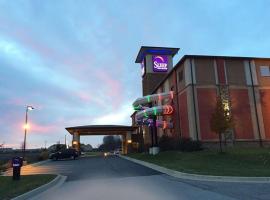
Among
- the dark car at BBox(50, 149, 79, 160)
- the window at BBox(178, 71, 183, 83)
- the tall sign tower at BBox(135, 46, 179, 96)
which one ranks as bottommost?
the dark car at BBox(50, 149, 79, 160)

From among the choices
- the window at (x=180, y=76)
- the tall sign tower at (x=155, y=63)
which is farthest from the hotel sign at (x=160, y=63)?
the window at (x=180, y=76)

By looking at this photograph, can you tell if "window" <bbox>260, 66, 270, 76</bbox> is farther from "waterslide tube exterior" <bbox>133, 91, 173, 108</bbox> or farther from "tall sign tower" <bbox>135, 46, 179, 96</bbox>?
"tall sign tower" <bbox>135, 46, 179, 96</bbox>

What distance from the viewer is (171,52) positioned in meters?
66.8

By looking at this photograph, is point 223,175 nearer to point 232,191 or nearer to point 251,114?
point 232,191

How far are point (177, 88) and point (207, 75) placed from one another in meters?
5.57

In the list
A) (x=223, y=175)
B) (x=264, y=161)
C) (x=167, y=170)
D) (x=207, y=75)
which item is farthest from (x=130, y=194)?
(x=207, y=75)

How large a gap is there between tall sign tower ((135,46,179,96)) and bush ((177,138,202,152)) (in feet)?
100.0

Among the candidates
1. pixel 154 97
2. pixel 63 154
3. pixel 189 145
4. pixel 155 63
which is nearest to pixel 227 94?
pixel 189 145

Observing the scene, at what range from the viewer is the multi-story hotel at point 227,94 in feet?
120

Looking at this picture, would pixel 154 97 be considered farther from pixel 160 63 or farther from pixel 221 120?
pixel 160 63

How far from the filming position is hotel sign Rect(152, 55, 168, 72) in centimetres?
6662

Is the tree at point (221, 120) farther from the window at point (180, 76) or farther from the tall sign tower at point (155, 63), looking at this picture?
the tall sign tower at point (155, 63)

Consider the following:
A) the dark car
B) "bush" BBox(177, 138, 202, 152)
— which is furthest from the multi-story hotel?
the dark car

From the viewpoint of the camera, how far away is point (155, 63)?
66750 mm
